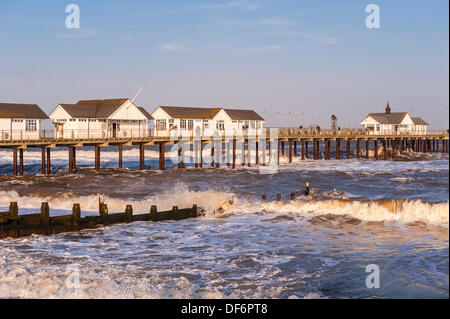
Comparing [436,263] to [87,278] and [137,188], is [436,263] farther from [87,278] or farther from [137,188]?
[137,188]

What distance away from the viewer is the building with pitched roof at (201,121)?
65938mm

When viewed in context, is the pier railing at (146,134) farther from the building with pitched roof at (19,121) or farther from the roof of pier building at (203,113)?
the roof of pier building at (203,113)

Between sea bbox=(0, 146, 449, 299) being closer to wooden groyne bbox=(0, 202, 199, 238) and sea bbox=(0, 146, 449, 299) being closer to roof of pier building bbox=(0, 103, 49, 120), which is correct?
wooden groyne bbox=(0, 202, 199, 238)

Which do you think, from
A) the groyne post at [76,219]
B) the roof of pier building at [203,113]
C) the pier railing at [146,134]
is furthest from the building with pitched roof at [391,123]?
the groyne post at [76,219]

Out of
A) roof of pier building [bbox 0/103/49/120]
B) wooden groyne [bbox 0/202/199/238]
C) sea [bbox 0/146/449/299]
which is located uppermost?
roof of pier building [bbox 0/103/49/120]

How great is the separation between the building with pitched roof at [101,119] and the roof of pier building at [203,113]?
6.38 metres

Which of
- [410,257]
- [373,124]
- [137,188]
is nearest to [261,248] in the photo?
[410,257]

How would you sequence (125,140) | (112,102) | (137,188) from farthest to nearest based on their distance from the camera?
(112,102) < (125,140) < (137,188)

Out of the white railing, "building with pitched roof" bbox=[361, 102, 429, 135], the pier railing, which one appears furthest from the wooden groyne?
"building with pitched roof" bbox=[361, 102, 429, 135]

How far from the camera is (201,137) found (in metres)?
61.2

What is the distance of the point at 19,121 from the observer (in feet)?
166

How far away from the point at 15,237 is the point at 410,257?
13.2 metres

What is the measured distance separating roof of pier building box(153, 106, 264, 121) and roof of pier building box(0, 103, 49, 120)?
1669 cm

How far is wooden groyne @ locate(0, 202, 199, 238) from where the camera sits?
799 inches
